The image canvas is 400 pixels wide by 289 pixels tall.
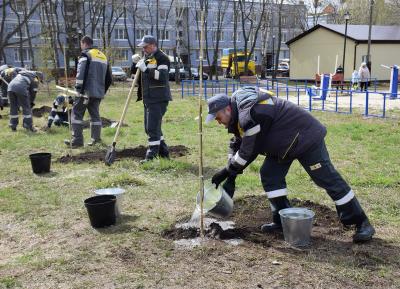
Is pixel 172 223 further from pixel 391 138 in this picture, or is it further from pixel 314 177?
pixel 391 138

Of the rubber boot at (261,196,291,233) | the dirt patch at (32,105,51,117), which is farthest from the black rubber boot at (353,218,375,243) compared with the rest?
the dirt patch at (32,105,51,117)

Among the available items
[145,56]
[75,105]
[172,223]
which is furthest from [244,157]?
[75,105]

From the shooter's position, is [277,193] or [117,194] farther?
[117,194]

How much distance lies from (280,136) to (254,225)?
114 cm

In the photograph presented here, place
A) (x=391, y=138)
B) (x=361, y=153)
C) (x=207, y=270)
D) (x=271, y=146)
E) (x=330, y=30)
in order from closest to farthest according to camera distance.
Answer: (x=207, y=270)
(x=271, y=146)
(x=361, y=153)
(x=391, y=138)
(x=330, y=30)

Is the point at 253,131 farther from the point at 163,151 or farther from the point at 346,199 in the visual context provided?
the point at 163,151

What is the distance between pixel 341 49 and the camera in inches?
1284

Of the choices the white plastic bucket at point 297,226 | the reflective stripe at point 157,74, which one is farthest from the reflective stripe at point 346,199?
the reflective stripe at point 157,74

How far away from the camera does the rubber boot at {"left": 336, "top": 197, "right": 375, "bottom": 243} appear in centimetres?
402

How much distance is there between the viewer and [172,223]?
15.5 ft

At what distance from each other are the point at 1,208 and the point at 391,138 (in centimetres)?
737

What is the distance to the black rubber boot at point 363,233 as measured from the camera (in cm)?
402

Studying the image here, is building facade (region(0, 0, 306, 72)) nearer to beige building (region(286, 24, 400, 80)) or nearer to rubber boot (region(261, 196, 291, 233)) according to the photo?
beige building (region(286, 24, 400, 80))

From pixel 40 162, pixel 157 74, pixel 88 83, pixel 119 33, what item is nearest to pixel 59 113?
pixel 88 83
